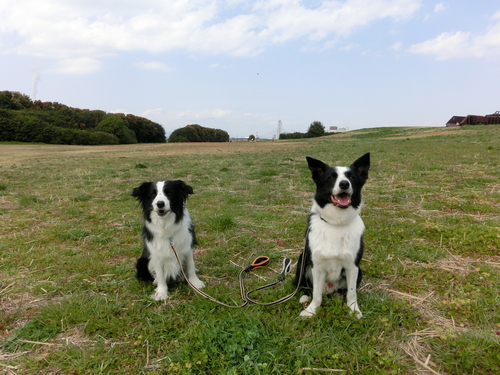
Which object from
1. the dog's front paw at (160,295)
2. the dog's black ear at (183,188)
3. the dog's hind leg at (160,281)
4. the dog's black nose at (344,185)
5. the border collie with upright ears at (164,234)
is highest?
the dog's black nose at (344,185)

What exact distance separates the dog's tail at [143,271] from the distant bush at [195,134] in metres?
80.4

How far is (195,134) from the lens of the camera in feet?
284

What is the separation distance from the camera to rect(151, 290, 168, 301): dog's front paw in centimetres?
334

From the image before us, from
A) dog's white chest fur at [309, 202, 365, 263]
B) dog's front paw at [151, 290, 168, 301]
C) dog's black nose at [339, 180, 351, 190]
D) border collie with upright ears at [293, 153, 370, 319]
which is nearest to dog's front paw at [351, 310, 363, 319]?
border collie with upright ears at [293, 153, 370, 319]

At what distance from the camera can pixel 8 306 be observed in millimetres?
3180

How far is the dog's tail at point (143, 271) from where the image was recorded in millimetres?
3631

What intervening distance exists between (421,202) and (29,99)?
76.3 metres

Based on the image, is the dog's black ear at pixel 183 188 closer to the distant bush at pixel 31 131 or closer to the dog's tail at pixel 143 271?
the dog's tail at pixel 143 271

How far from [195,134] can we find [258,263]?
86079 mm

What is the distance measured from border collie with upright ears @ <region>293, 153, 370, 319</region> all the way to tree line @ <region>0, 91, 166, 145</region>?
5444cm

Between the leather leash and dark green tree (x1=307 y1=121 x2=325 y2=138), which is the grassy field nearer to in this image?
the leather leash

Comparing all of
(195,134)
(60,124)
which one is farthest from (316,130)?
(60,124)

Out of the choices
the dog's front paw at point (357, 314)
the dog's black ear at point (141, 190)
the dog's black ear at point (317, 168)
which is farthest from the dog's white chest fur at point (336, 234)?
the dog's black ear at point (141, 190)

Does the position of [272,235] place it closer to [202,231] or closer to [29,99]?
[202,231]
